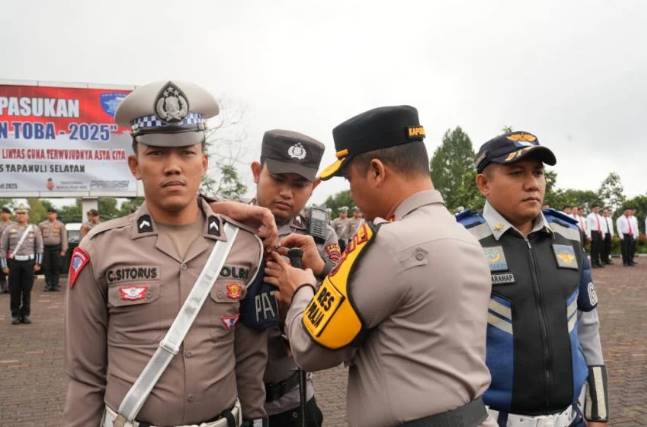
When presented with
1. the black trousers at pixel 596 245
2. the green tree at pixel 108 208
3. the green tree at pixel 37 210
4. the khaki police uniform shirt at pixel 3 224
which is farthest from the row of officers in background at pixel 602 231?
the green tree at pixel 37 210

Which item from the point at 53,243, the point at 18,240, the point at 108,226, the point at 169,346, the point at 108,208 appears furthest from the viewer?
the point at 108,208

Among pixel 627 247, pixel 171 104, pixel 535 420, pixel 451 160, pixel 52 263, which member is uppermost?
pixel 171 104

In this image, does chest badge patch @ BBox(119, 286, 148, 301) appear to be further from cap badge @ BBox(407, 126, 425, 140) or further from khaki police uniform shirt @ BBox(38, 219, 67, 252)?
khaki police uniform shirt @ BBox(38, 219, 67, 252)

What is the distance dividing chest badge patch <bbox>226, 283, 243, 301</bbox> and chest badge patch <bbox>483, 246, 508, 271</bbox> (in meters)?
1.19

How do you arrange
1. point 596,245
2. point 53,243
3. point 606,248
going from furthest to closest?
1. point 606,248
2. point 596,245
3. point 53,243

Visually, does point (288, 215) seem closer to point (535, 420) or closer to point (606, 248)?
point (535, 420)

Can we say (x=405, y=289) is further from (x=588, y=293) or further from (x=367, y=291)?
(x=588, y=293)

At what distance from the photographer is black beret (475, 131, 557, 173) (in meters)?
2.85

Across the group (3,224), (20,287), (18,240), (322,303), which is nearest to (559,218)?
(322,303)

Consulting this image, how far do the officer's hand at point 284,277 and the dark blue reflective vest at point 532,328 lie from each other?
96 centimetres

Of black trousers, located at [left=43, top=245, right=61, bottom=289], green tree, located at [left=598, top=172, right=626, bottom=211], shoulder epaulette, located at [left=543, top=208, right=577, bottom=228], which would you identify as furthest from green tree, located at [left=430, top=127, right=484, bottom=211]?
shoulder epaulette, located at [left=543, top=208, right=577, bottom=228]

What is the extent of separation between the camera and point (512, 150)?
2.90m

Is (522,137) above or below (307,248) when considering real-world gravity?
above

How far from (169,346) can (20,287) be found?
10.6m
